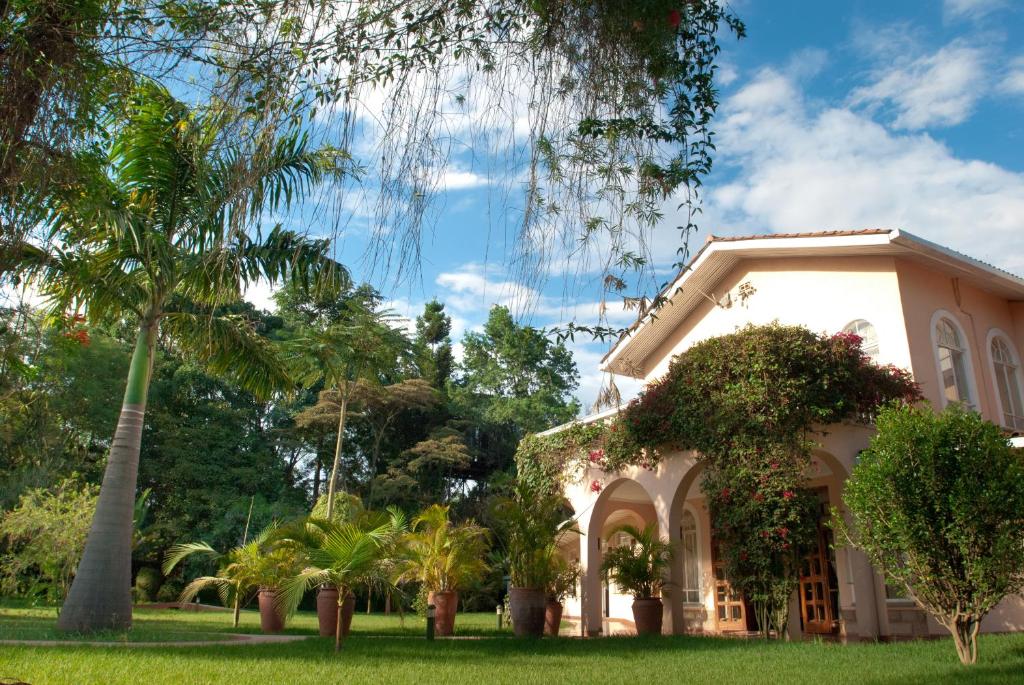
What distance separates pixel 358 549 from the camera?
29.9ft

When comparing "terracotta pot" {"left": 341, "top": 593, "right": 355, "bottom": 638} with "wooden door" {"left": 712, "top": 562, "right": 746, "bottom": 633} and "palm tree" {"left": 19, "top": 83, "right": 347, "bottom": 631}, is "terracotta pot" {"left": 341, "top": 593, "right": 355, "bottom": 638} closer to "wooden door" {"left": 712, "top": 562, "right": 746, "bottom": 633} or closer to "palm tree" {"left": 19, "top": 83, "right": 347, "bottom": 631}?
"palm tree" {"left": 19, "top": 83, "right": 347, "bottom": 631}

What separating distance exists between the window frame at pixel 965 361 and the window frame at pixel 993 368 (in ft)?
2.22

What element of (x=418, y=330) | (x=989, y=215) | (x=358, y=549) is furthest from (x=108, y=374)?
(x=989, y=215)

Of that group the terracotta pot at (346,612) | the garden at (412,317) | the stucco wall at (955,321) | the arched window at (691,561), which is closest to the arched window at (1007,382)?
the stucco wall at (955,321)

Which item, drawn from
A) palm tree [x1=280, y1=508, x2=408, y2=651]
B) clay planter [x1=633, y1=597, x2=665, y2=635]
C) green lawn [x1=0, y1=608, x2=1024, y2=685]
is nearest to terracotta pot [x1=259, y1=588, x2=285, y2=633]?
green lawn [x1=0, y1=608, x2=1024, y2=685]

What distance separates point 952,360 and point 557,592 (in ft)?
26.6

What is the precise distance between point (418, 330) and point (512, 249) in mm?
35411

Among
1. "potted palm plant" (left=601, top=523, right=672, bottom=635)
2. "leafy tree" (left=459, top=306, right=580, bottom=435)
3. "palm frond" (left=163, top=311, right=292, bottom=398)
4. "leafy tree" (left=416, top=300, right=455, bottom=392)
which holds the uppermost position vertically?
"leafy tree" (left=416, top=300, right=455, bottom=392)

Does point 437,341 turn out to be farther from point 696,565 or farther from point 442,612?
point 442,612

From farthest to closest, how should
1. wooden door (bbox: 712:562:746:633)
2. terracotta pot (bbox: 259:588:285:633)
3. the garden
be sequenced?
wooden door (bbox: 712:562:746:633) < terracotta pot (bbox: 259:588:285:633) < the garden

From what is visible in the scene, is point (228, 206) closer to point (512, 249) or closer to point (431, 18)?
point (512, 249)

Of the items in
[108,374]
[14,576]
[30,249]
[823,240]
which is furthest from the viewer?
[108,374]

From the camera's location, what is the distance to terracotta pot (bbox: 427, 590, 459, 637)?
41.2 feet

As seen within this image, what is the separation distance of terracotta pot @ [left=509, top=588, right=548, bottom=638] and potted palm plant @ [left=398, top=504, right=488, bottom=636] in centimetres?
110
